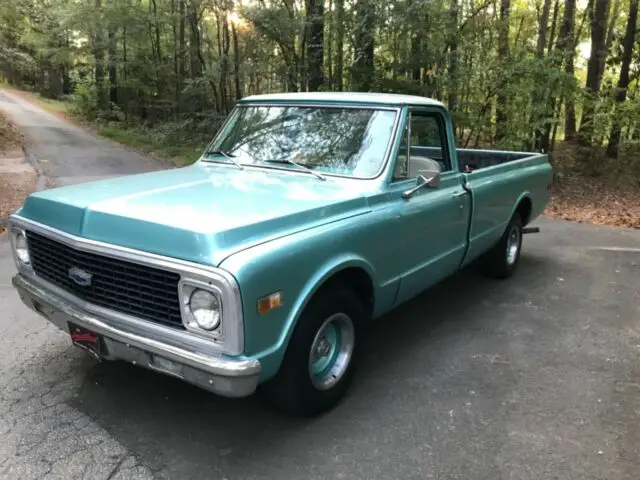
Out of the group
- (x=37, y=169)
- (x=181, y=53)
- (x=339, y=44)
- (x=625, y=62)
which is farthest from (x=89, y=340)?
(x=181, y=53)

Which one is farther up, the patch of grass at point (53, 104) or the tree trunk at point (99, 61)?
the tree trunk at point (99, 61)

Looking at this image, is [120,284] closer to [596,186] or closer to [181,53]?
[596,186]

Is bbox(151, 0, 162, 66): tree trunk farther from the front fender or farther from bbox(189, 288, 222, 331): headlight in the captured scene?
bbox(189, 288, 222, 331): headlight

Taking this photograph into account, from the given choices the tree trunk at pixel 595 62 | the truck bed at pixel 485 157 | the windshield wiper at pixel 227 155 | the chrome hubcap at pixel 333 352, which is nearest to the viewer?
the chrome hubcap at pixel 333 352

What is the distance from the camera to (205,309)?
257 cm

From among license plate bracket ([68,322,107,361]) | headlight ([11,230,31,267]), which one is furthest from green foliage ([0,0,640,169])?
license plate bracket ([68,322,107,361])

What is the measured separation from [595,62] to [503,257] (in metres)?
10.0

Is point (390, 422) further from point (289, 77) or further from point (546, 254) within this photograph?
point (289, 77)

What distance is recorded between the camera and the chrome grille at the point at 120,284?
2689 millimetres

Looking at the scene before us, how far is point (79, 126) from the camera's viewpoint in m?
24.4

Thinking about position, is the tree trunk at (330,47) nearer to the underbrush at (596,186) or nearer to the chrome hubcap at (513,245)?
the underbrush at (596,186)

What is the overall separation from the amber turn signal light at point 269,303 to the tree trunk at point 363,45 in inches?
396

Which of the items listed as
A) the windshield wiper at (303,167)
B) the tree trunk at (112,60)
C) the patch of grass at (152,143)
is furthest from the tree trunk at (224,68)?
the windshield wiper at (303,167)

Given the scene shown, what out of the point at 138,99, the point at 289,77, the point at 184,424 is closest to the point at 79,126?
the point at 138,99
